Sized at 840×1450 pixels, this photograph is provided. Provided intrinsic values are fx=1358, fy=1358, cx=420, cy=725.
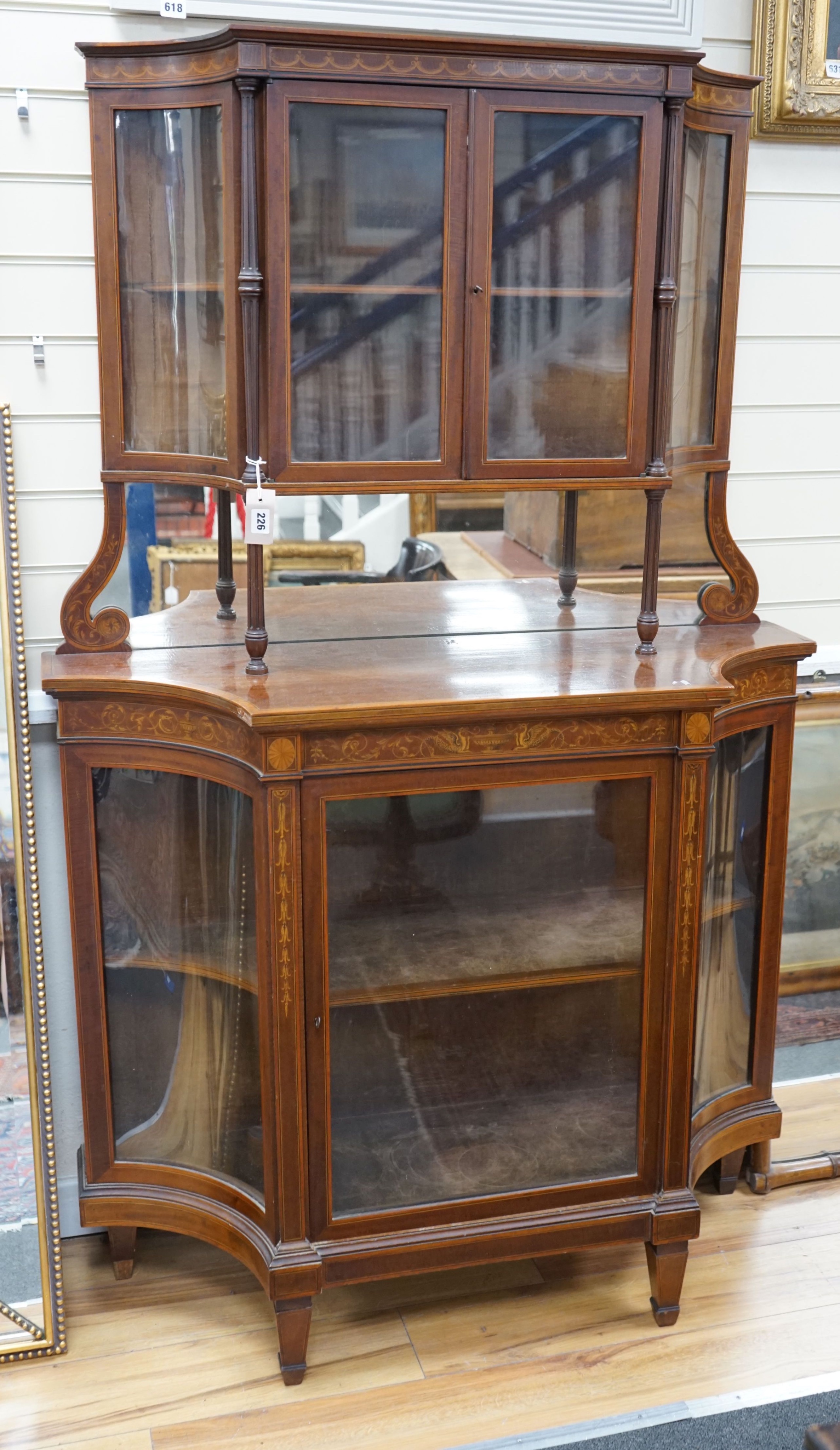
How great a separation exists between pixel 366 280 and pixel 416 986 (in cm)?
115

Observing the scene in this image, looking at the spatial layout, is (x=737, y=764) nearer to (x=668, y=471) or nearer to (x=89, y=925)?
(x=668, y=471)

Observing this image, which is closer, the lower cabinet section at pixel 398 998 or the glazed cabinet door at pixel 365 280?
the glazed cabinet door at pixel 365 280

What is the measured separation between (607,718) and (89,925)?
37.8 inches

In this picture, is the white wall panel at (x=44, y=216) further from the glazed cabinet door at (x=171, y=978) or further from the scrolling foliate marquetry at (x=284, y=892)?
the scrolling foliate marquetry at (x=284, y=892)

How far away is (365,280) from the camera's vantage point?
2078 mm

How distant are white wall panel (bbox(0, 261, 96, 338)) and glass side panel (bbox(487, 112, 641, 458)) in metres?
0.76

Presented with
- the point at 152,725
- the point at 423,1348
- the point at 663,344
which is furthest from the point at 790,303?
the point at 423,1348

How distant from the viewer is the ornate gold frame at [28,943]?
2.33 metres

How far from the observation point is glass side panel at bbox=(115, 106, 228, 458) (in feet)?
6.82

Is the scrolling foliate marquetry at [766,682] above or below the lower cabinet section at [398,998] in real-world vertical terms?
above

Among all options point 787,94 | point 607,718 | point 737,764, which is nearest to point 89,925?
point 607,718

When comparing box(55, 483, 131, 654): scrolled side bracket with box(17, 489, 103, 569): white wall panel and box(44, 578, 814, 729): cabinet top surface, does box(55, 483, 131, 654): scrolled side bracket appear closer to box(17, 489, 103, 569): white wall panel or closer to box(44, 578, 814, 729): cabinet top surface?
box(44, 578, 814, 729): cabinet top surface

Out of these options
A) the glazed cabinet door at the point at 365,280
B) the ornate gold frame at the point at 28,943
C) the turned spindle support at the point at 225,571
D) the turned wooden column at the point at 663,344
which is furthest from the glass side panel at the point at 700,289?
the ornate gold frame at the point at 28,943

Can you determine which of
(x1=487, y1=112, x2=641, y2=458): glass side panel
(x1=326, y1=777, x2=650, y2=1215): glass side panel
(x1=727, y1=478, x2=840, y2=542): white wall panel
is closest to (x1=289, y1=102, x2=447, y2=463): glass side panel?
(x1=487, y1=112, x2=641, y2=458): glass side panel
